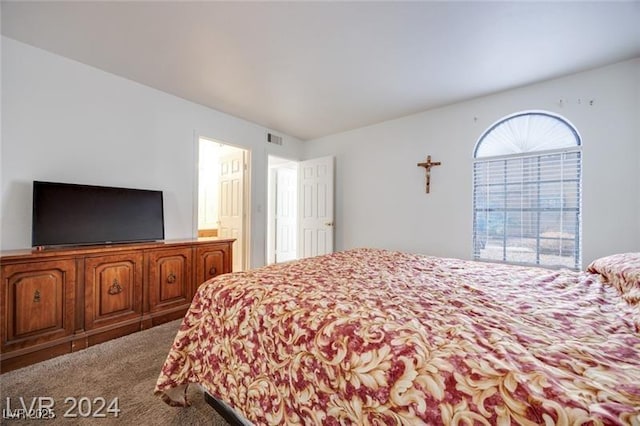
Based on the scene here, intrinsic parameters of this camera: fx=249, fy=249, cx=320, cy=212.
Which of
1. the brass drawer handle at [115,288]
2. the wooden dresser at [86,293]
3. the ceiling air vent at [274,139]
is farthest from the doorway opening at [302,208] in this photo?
the brass drawer handle at [115,288]

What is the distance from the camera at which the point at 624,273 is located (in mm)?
1277

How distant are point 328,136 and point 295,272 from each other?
137 inches

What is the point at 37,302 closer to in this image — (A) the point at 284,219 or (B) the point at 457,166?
(A) the point at 284,219

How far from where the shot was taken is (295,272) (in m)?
1.57

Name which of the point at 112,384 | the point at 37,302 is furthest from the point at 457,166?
the point at 37,302

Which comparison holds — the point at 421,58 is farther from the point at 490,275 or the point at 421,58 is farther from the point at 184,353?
the point at 184,353

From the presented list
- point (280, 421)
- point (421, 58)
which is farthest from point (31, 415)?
point (421, 58)

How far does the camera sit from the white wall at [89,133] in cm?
206

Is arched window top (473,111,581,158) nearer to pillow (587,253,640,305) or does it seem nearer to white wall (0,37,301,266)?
pillow (587,253,640,305)

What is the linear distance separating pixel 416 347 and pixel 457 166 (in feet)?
10.1

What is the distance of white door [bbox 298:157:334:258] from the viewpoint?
425cm

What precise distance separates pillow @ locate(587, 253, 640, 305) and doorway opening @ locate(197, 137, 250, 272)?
3753 mm

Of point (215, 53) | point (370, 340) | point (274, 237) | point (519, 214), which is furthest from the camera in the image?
point (274, 237)

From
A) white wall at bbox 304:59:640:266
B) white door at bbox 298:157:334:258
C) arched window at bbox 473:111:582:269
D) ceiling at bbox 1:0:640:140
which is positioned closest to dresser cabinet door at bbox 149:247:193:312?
ceiling at bbox 1:0:640:140
